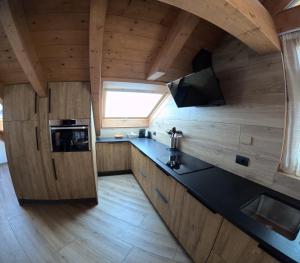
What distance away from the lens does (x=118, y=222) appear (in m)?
1.94

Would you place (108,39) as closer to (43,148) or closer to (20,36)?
(20,36)

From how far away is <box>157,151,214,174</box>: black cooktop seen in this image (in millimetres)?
1616

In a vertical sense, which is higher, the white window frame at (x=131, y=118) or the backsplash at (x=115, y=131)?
the white window frame at (x=131, y=118)

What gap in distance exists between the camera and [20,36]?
Result: 1.22m

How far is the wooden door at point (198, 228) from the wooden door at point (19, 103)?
2303mm

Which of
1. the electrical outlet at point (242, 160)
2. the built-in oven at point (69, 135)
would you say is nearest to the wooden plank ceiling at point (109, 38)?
the built-in oven at point (69, 135)

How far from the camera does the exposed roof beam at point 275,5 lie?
105 cm

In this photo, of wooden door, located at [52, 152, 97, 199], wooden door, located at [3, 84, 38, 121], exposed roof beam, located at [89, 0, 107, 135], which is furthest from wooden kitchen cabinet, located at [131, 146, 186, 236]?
wooden door, located at [3, 84, 38, 121]

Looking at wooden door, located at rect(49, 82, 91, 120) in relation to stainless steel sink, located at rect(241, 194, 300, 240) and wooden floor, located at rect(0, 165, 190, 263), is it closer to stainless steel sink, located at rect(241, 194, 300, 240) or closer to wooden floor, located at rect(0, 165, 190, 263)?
wooden floor, located at rect(0, 165, 190, 263)

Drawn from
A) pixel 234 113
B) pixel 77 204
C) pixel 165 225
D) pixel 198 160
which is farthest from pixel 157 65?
pixel 77 204

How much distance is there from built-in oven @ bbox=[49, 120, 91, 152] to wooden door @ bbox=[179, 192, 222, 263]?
1.58m

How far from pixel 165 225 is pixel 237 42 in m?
2.35

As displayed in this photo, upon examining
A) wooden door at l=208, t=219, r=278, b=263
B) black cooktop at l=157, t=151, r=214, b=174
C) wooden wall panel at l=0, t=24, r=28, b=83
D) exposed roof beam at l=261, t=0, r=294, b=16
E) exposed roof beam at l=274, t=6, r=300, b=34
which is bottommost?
wooden door at l=208, t=219, r=278, b=263

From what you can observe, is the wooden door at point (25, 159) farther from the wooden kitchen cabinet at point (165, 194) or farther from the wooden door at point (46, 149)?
the wooden kitchen cabinet at point (165, 194)
